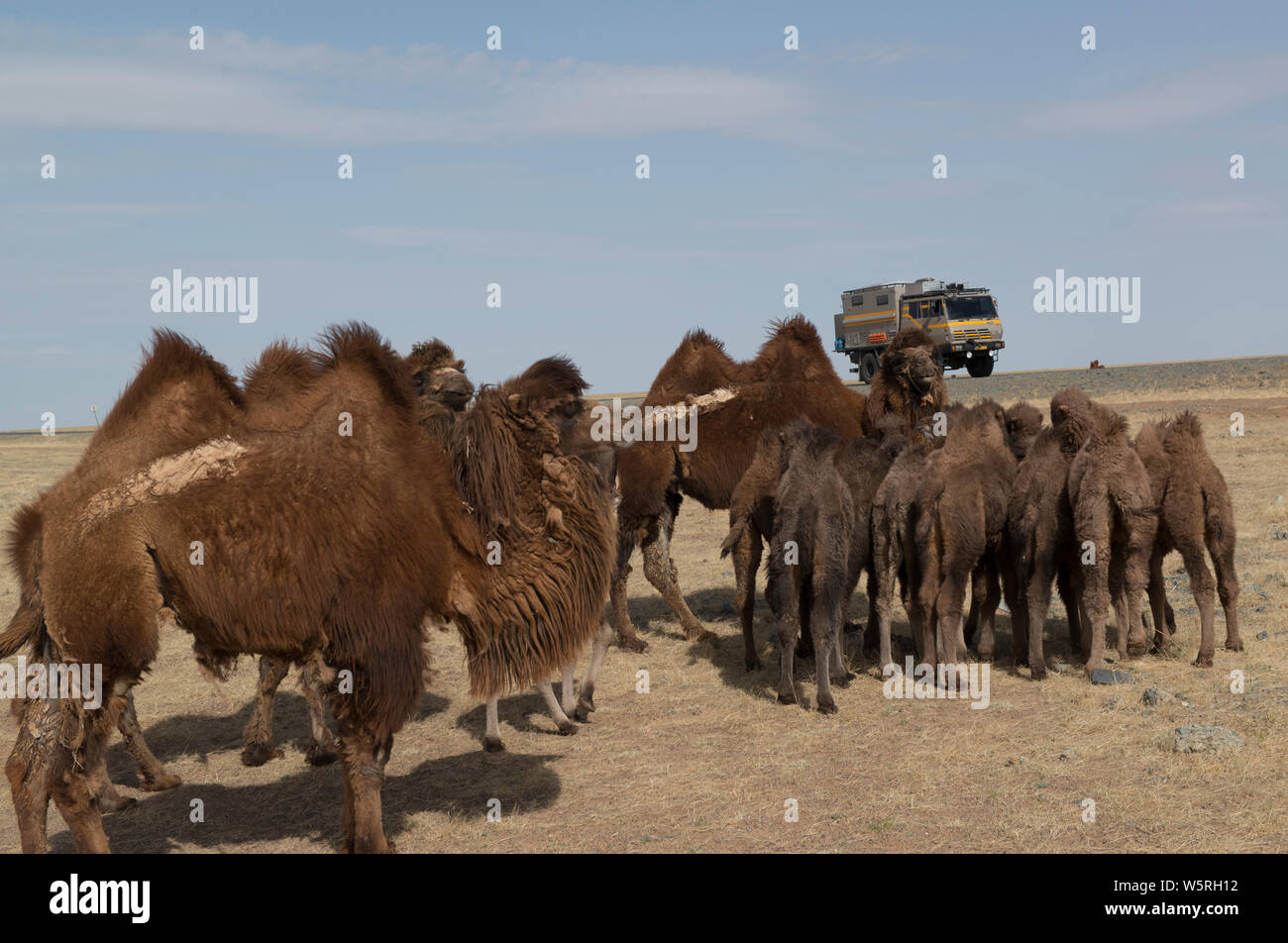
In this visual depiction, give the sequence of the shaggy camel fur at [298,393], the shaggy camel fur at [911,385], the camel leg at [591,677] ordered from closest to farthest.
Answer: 1. the shaggy camel fur at [298,393]
2. the camel leg at [591,677]
3. the shaggy camel fur at [911,385]

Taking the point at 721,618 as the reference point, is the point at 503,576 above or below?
above

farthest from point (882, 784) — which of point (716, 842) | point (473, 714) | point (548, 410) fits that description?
point (473, 714)

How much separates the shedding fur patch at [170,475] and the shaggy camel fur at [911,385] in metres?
6.85

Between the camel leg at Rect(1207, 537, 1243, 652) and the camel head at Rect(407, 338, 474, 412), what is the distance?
21.8ft

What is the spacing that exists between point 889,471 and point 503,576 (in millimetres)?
4729

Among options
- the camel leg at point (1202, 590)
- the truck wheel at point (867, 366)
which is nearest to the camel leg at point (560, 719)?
the camel leg at point (1202, 590)

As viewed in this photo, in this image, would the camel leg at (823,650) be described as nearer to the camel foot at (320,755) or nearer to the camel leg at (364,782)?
the camel leg at (364,782)

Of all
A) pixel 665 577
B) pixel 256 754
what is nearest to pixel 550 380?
pixel 256 754

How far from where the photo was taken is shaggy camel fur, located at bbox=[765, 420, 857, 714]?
8781 millimetres

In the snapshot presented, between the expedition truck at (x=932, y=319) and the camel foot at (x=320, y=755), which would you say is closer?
the camel foot at (x=320, y=755)

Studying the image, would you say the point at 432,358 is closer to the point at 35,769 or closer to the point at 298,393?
the point at 298,393

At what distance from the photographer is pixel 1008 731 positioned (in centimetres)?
791

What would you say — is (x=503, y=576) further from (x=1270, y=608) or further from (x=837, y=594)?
(x=1270, y=608)

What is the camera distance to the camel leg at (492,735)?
28.1ft
